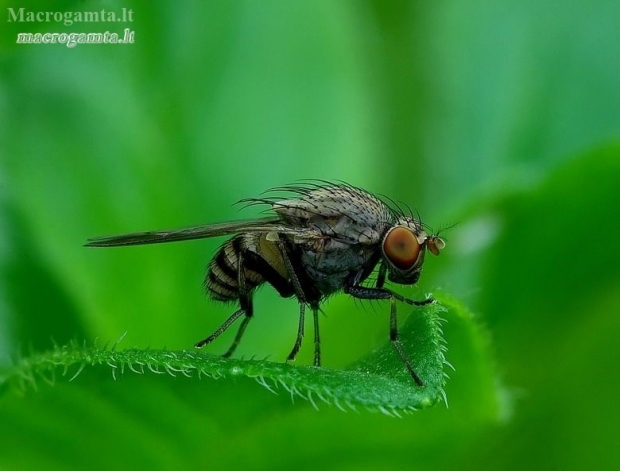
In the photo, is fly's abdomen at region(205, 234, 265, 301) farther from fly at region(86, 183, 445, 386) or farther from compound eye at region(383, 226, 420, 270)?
compound eye at region(383, 226, 420, 270)

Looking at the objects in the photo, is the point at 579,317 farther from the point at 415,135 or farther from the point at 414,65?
the point at 414,65

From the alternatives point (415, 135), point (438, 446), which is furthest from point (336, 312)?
point (415, 135)

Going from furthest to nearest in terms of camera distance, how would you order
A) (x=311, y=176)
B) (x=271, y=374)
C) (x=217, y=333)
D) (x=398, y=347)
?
(x=311, y=176)
(x=217, y=333)
(x=398, y=347)
(x=271, y=374)

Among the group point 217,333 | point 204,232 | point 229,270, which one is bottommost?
point 217,333

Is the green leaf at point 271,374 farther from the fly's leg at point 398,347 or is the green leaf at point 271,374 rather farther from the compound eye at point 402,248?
the compound eye at point 402,248

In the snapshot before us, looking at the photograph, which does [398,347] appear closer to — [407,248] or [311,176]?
[407,248]

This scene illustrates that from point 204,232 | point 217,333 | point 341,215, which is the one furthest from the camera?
point 341,215

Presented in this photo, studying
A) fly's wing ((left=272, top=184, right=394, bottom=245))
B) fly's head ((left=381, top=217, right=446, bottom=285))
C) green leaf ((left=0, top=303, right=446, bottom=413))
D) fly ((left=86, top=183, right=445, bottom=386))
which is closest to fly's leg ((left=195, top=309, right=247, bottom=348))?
fly ((left=86, top=183, right=445, bottom=386))

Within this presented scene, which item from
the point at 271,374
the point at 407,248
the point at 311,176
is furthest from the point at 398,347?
the point at 311,176
